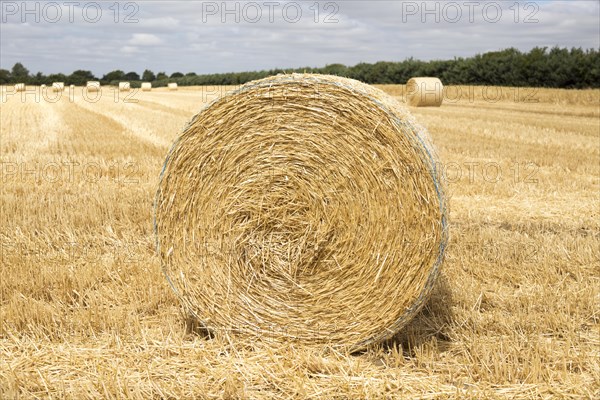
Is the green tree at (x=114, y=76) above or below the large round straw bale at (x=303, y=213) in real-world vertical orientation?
above

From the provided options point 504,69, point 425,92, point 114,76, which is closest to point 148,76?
point 114,76

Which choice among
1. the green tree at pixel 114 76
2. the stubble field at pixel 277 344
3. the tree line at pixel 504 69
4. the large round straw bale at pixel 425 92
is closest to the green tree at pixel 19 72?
the green tree at pixel 114 76

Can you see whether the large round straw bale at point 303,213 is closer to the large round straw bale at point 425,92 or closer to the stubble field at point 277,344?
the stubble field at point 277,344

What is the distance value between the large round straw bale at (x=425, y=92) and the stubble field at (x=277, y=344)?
13.3m

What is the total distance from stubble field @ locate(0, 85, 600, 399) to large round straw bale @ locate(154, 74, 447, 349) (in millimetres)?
234

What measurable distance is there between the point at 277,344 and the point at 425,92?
18.8m

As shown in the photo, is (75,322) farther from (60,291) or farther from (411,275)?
(411,275)

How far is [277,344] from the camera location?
365 cm

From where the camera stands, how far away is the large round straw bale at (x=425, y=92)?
70.0 ft

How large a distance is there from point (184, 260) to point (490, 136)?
10672mm

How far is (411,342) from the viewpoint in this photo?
3707 mm

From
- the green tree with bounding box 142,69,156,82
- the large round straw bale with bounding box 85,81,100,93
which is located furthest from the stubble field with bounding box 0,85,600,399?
the green tree with bounding box 142,69,156,82

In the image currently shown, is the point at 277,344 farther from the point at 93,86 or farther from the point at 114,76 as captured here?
the point at 114,76

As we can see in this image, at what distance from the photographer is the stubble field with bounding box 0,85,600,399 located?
319 centimetres
